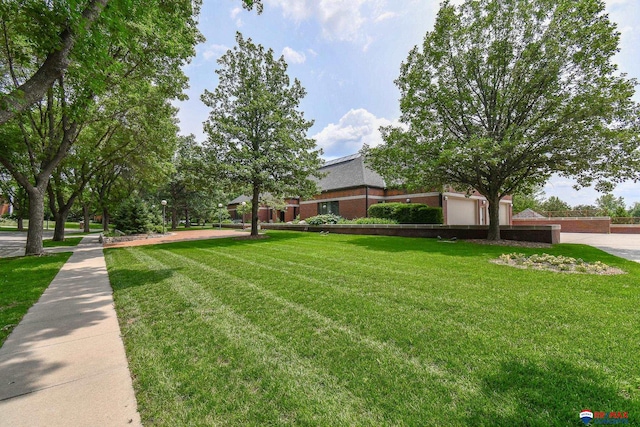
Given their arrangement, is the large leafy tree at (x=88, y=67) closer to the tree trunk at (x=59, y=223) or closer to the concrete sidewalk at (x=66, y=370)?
the tree trunk at (x=59, y=223)

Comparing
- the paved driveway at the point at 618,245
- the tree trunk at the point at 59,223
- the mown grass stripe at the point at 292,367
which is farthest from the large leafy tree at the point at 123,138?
the paved driveway at the point at 618,245

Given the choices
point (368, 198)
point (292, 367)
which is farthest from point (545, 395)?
point (368, 198)

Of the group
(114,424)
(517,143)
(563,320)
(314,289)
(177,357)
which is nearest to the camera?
(114,424)

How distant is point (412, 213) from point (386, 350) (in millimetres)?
17598

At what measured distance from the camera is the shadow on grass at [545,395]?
2.04 m

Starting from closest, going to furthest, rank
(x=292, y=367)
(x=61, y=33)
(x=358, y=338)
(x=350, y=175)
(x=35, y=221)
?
(x=292, y=367) → (x=358, y=338) → (x=61, y=33) → (x=35, y=221) → (x=350, y=175)

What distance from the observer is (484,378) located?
2.54m

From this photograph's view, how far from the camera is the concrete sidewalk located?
2270 millimetres

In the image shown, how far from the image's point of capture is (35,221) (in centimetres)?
1172

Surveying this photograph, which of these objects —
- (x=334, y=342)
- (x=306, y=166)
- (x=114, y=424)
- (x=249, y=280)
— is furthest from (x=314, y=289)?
(x=306, y=166)

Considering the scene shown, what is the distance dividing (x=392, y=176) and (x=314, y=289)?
10.2 metres

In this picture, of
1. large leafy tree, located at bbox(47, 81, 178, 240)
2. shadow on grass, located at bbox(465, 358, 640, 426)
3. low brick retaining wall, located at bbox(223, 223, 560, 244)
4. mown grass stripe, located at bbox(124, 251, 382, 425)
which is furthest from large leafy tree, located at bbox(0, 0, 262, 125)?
low brick retaining wall, located at bbox(223, 223, 560, 244)

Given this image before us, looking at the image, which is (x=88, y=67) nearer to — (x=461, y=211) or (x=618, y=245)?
(x=618, y=245)

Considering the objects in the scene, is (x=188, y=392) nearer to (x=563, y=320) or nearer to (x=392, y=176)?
(x=563, y=320)
